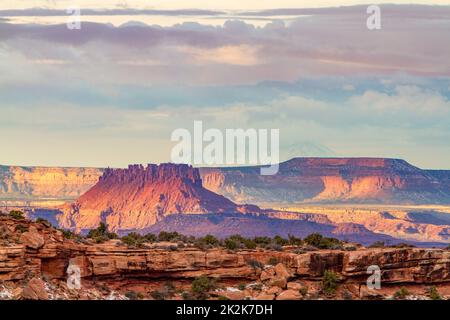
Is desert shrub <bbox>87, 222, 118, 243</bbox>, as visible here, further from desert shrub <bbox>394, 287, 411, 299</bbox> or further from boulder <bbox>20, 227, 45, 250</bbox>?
desert shrub <bbox>394, 287, 411, 299</bbox>

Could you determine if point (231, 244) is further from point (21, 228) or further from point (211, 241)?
point (21, 228)

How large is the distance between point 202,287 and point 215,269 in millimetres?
3191

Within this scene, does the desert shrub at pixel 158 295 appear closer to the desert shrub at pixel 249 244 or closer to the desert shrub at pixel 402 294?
the desert shrub at pixel 249 244

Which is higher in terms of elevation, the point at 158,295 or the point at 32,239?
the point at 32,239

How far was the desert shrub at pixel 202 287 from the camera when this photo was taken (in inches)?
3123

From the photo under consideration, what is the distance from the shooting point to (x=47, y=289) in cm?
7388

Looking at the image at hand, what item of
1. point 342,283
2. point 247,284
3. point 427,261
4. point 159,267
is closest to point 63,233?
point 159,267

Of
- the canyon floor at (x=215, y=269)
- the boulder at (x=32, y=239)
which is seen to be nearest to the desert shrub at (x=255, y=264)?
the canyon floor at (x=215, y=269)

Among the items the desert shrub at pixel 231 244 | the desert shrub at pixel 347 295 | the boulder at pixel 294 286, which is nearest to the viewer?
the boulder at pixel 294 286

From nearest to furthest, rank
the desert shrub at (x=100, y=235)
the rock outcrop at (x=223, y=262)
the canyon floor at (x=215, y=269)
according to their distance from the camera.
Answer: the canyon floor at (x=215, y=269)
the rock outcrop at (x=223, y=262)
the desert shrub at (x=100, y=235)

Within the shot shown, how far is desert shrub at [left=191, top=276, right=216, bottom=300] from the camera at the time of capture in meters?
79.3

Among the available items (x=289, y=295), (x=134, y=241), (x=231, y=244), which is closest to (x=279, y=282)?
(x=289, y=295)

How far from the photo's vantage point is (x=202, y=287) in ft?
263
